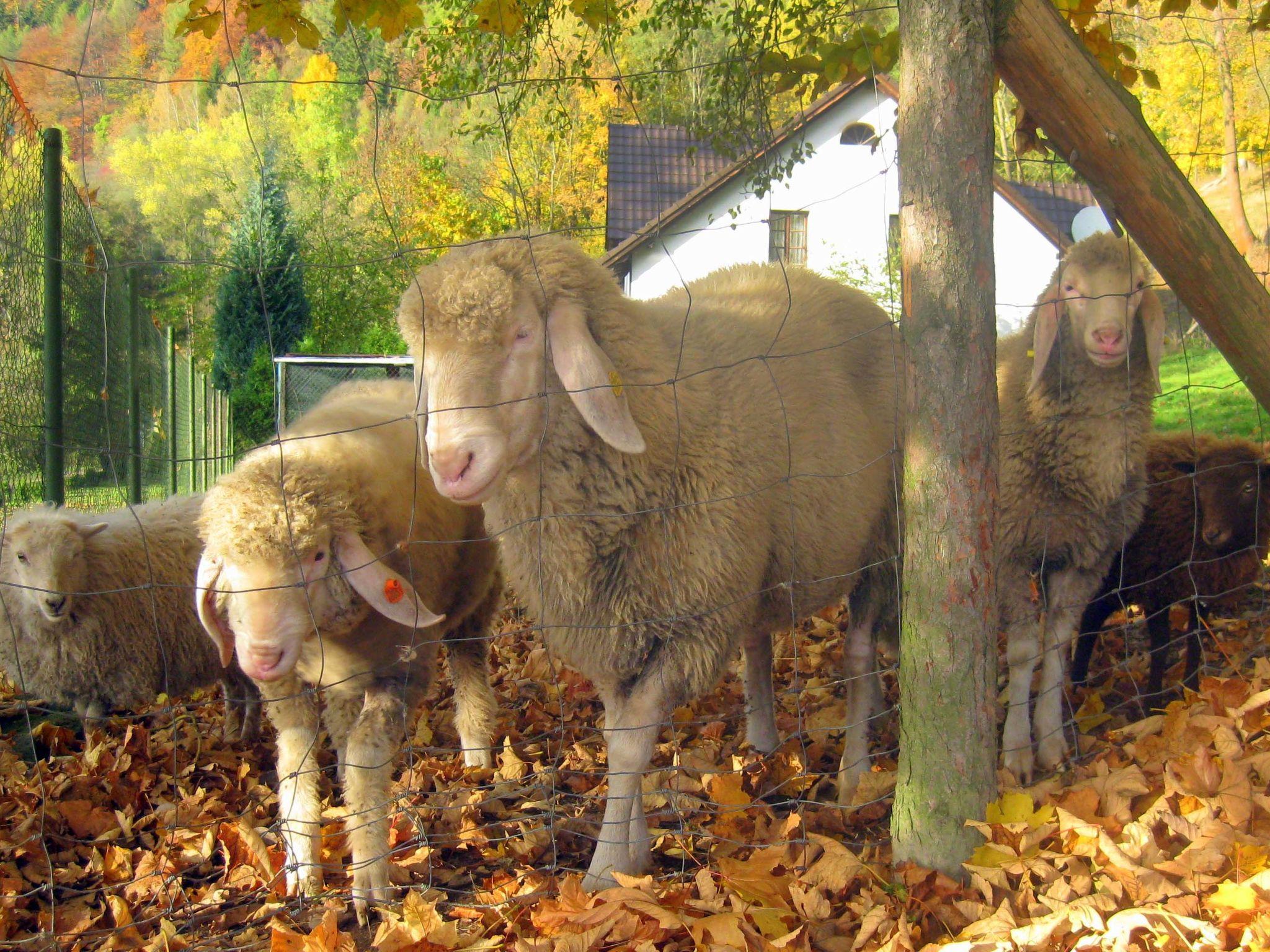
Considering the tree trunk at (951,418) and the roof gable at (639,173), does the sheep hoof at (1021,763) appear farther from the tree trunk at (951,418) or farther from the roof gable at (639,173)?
the roof gable at (639,173)

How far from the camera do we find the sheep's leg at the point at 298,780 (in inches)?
126

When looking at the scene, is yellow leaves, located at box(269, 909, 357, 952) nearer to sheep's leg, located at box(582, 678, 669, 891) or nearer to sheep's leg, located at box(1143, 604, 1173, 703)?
sheep's leg, located at box(582, 678, 669, 891)

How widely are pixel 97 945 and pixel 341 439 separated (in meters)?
1.78

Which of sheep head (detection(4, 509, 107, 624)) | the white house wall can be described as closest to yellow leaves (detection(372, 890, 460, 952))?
sheep head (detection(4, 509, 107, 624))

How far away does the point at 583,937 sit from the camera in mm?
2459

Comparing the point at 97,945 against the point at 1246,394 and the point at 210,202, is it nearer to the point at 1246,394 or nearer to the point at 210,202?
the point at 1246,394

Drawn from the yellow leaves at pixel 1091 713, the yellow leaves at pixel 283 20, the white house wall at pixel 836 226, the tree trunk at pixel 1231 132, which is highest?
the white house wall at pixel 836 226

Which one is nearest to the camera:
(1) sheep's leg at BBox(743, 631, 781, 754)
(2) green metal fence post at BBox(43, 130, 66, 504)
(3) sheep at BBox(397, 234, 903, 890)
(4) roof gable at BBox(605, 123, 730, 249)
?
(3) sheep at BBox(397, 234, 903, 890)

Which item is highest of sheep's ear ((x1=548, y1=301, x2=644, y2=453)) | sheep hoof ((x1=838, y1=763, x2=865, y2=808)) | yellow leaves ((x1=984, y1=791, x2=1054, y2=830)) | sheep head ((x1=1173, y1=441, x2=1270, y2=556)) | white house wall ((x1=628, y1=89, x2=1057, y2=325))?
white house wall ((x1=628, y1=89, x2=1057, y2=325))

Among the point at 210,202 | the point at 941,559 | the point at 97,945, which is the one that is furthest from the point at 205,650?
the point at 210,202

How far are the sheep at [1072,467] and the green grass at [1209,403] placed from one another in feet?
22.2

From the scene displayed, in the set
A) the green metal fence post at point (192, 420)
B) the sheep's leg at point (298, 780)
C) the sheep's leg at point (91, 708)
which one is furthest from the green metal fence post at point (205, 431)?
the sheep's leg at point (298, 780)

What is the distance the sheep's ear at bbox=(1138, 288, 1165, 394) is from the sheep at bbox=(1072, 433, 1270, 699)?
478 mm

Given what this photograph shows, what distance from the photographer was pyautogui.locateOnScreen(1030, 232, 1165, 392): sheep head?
151 inches
